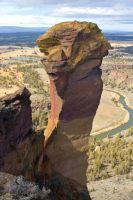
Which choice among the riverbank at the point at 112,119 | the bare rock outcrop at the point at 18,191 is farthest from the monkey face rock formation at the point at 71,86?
the riverbank at the point at 112,119

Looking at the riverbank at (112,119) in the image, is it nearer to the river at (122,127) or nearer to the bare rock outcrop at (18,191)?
the river at (122,127)

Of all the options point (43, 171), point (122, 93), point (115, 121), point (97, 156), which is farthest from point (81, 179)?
point (122, 93)

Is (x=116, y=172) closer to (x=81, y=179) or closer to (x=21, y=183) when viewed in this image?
(x=81, y=179)

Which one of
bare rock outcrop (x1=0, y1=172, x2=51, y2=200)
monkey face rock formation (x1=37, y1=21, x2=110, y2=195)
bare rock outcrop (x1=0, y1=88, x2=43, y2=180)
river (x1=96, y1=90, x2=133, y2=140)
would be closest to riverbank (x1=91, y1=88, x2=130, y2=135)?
river (x1=96, y1=90, x2=133, y2=140)

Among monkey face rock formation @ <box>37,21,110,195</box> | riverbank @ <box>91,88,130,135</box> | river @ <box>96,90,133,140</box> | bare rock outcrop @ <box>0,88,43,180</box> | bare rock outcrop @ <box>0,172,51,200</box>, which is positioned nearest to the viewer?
bare rock outcrop @ <box>0,172,51,200</box>

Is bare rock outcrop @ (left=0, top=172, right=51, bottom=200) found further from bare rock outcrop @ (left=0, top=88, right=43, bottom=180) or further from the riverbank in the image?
the riverbank

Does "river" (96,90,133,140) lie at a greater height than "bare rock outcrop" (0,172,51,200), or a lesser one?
lesser
